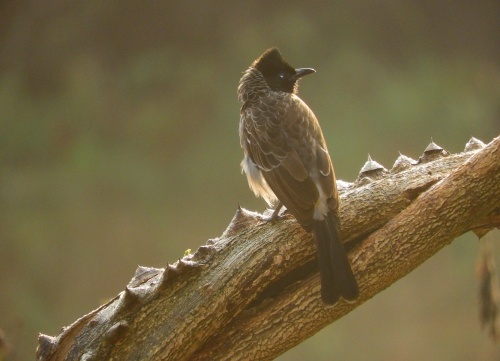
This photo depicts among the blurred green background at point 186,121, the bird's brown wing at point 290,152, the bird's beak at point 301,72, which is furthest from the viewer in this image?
the blurred green background at point 186,121

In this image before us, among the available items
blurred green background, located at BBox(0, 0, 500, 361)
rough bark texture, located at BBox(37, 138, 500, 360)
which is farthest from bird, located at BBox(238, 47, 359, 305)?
blurred green background, located at BBox(0, 0, 500, 361)

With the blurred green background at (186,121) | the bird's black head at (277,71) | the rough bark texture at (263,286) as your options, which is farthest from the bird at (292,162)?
the blurred green background at (186,121)

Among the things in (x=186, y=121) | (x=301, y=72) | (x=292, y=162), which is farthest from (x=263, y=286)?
(x=186, y=121)

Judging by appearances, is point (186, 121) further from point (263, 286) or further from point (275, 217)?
point (263, 286)

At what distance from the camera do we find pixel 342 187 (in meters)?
2.97

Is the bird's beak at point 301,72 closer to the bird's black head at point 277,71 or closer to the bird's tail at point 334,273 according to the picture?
the bird's black head at point 277,71

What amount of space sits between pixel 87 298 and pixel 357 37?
4.48 meters

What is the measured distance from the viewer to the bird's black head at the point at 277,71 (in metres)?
3.56

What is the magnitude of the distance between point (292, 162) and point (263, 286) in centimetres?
76

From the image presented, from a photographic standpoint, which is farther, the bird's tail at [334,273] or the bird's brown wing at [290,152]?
the bird's brown wing at [290,152]

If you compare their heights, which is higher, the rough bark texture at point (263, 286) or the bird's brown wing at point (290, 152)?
the bird's brown wing at point (290, 152)

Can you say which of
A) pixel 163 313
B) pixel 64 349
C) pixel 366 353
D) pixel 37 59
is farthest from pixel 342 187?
pixel 37 59

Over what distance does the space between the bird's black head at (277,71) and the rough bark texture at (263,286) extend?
134cm

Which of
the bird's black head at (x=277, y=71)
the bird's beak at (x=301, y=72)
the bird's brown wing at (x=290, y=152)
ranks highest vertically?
the bird's black head at (x=277, y=71)
